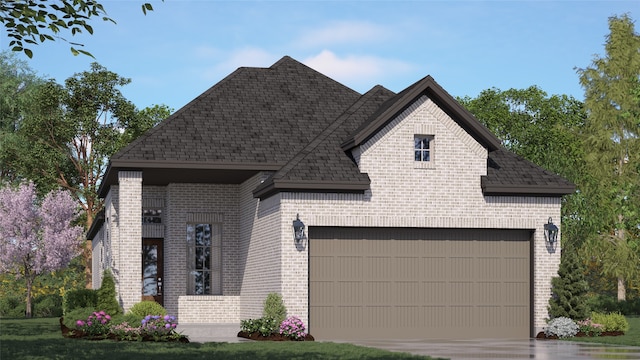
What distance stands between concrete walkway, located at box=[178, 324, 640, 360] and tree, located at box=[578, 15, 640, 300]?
29.6 meters

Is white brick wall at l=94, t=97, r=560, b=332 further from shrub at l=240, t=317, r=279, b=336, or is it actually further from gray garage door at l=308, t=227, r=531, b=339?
shrub at l=240, t=317, r=279, b=336

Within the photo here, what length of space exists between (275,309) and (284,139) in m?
5.77

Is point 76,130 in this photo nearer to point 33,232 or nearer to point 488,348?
point 33,232

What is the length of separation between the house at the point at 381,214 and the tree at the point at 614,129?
87.9ft

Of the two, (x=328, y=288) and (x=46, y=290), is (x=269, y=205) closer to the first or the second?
(x=328, y=288)

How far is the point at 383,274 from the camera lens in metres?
26.2

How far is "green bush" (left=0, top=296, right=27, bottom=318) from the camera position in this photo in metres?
52.7

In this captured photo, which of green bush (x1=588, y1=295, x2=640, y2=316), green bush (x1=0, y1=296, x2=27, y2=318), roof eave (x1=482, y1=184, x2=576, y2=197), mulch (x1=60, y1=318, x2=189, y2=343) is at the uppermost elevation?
roof eave (x1=482, y1=184, x2=576, y2=197)

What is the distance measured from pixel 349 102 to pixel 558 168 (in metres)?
17.2

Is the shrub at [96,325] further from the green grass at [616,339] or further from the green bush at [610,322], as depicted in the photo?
the green bush at [610,322]

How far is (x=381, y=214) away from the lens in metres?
26.1

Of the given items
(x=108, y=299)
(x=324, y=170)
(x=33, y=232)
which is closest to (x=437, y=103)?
(x=324, y=170)

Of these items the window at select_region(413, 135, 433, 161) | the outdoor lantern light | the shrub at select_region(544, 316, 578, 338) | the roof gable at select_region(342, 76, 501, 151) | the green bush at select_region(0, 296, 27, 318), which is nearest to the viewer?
the roof gable at select_region(342, 76, 501, 151)

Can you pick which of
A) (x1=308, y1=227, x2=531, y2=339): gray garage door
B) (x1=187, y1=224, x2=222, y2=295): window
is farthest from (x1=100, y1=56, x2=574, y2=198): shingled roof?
(x1=187, y1=224, x2=222, y2=295): window
